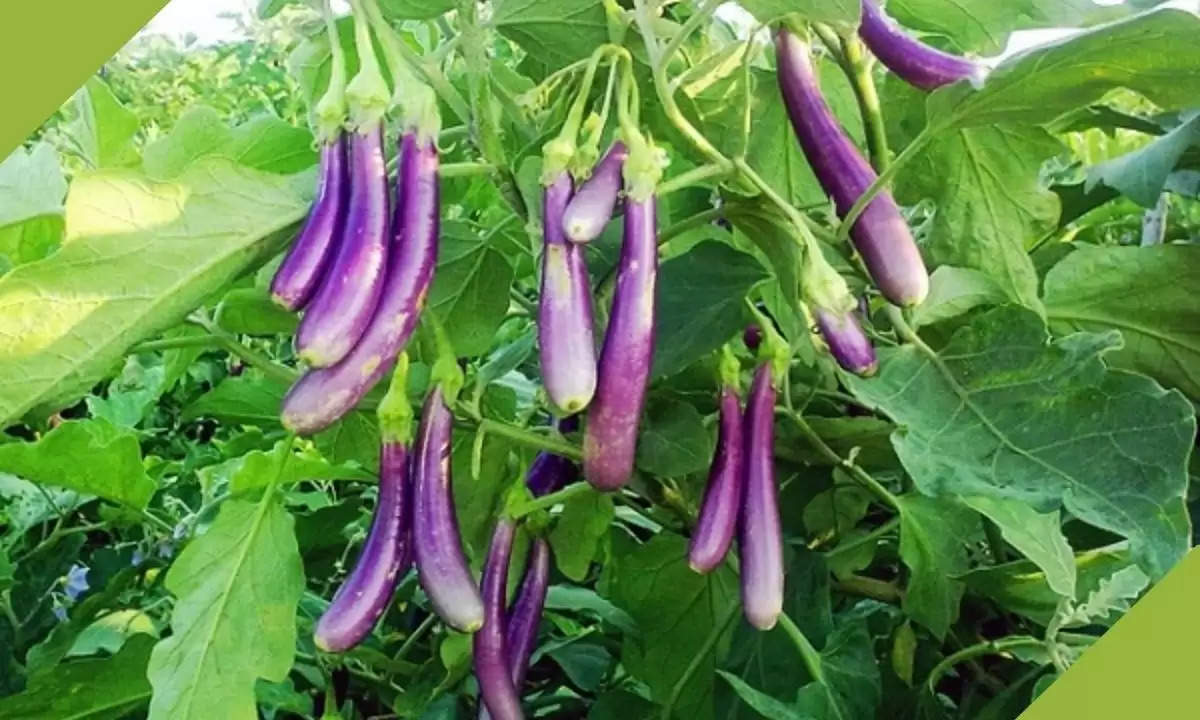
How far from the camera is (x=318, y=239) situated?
16.8 inches

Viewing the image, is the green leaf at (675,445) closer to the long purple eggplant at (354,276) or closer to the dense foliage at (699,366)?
the dense foliage at (699,366)

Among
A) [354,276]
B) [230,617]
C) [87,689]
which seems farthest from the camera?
[87,689]

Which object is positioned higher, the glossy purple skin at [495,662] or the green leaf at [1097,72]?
the green leaf at [1097,72]

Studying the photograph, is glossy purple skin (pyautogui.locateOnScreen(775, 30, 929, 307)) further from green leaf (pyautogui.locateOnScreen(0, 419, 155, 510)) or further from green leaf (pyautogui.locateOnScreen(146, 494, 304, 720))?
green leaf (pyautogui.locateOnScreen(0, 419, 155, 510))

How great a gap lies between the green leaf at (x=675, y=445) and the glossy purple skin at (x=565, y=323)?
11cm

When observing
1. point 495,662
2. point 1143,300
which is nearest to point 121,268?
point 495,662

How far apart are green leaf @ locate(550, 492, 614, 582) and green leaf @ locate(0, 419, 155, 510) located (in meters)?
0.23

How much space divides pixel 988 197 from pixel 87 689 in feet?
1.48

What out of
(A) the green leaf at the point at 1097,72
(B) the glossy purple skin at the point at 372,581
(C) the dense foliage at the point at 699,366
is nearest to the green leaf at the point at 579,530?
(C) the dense foliage at the point at 699,366

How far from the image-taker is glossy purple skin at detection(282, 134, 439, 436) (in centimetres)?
41

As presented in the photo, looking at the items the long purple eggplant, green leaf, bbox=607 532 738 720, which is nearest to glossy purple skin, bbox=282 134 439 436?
the long purple eggplant

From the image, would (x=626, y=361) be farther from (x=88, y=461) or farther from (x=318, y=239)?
(x=88, y=461)

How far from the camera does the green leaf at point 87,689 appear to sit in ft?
2.05

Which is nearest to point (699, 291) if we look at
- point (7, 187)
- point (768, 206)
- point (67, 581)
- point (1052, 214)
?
point (768, 206)
